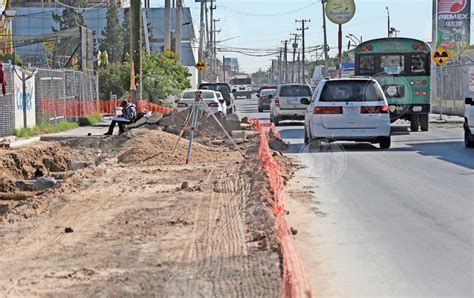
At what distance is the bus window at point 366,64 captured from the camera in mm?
29891

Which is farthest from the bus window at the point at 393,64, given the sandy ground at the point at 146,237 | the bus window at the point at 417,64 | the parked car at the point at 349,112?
the sandy ground at the point at 146,237

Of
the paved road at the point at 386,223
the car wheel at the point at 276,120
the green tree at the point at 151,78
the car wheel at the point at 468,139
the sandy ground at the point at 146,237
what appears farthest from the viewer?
the green tree at the point at 151,78

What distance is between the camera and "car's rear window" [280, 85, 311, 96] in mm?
36188

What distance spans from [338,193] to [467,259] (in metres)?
5.24

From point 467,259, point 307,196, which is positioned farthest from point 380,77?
point 467,259

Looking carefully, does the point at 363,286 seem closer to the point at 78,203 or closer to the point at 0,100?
the point at 78,203

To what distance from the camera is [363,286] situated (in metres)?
7.79

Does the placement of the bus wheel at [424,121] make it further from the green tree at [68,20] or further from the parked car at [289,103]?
the green tree at [68,20]

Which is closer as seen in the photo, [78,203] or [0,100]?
[78,203]

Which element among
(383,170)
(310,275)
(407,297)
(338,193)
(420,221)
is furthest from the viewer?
(383,170)

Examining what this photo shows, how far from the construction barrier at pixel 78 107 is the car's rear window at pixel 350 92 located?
1308cm

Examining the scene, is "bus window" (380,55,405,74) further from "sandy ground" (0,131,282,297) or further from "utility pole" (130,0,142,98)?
"sandy ground" (0,131,282,297)

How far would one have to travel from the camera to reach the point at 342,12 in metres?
45.9

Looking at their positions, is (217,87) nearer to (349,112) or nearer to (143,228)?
(349,112)
